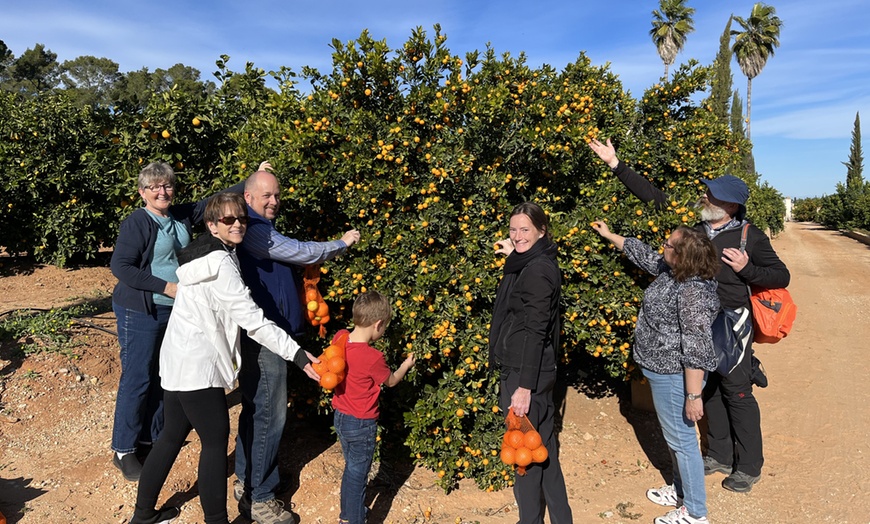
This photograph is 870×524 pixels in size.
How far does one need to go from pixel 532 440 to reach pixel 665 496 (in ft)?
4.82

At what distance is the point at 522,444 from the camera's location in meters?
2.67

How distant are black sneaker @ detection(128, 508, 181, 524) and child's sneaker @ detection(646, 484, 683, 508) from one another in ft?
9.48

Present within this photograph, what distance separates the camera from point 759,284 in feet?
10.9

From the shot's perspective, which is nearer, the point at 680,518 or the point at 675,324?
the point at 675,324

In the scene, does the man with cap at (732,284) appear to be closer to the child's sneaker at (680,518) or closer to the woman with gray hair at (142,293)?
the child's sneaker at (680,518)

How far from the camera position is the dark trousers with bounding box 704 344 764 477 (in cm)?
352

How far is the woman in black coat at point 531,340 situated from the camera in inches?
104

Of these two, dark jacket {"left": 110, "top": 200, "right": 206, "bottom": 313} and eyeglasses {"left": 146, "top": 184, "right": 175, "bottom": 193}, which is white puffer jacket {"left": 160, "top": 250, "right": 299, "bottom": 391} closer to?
dark jacket {"left": 110, "top": 200, "right": 206, "bottom": 313}

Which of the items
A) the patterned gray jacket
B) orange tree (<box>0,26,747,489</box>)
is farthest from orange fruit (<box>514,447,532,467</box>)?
the patterned gray jacket

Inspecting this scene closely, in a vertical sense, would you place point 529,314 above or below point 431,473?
above

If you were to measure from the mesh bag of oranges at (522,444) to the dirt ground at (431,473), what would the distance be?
32.3 inches

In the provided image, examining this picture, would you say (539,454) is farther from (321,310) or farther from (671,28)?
(671,28)

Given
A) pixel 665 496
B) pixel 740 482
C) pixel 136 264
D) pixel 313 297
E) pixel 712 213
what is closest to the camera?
pixel 136 264

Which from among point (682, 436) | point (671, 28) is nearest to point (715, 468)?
point (682, 436)
